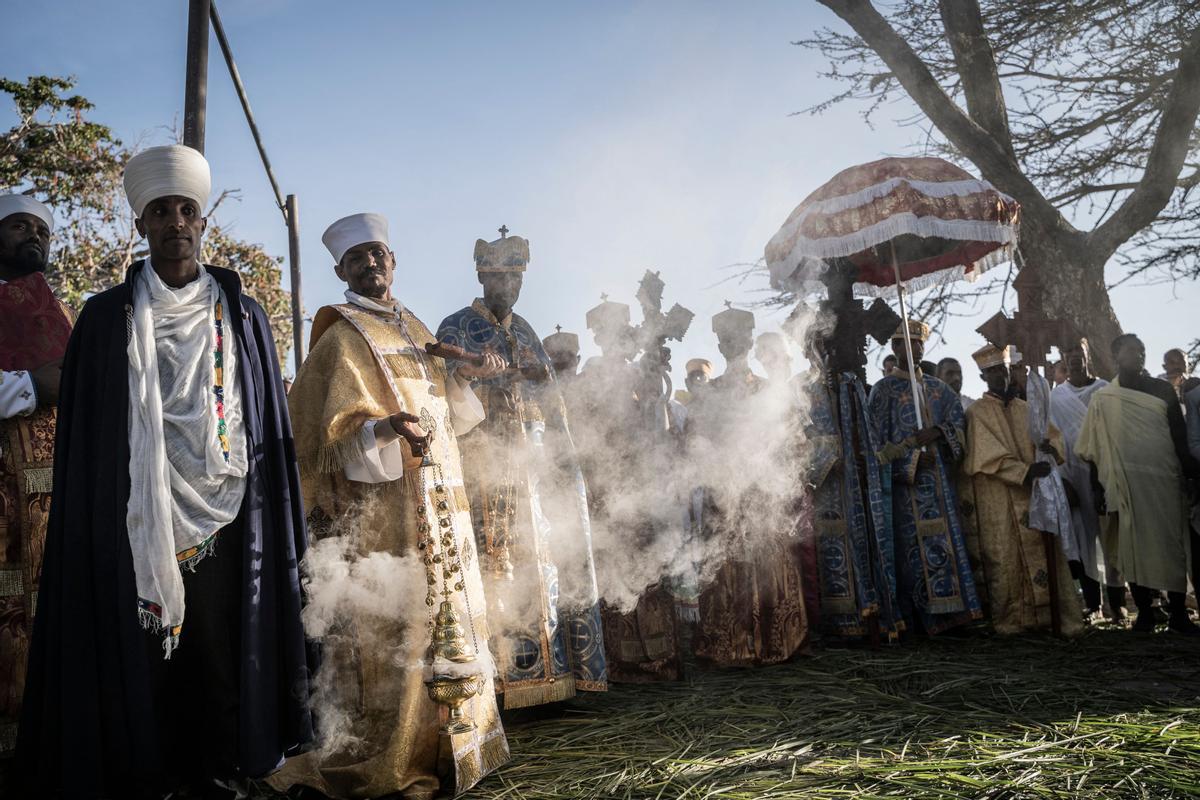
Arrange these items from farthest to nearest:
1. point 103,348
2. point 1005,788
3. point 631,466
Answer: point 631,466
point 1005,788
point 103,348

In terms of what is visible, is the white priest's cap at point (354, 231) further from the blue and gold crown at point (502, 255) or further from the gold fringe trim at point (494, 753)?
the gold fringe trim at point (494, 753)

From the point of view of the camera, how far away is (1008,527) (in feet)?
22.7

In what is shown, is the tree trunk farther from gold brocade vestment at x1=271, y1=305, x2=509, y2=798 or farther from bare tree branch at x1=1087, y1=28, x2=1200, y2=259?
gold brocade vestment at x1=271, y1=305, x2=509, y2=798

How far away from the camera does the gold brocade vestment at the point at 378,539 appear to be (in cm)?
325

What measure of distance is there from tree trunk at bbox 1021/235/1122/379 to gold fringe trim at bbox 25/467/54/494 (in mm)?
8885

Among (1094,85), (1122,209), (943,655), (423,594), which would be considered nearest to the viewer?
(423,594)

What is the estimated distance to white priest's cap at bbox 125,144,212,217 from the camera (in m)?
3.01

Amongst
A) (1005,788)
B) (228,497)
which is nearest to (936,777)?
(1005,788)

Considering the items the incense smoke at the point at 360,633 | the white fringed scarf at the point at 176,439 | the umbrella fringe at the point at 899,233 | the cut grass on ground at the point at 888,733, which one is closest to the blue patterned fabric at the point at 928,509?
the cut grass on ground at the point at 888,733

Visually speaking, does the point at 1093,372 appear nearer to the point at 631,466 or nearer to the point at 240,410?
the point at 631,466

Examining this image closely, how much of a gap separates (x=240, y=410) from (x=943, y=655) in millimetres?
4821

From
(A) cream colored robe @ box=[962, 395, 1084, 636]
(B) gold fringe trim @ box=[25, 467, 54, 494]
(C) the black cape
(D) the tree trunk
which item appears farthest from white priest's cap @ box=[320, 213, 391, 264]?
(D) the tree trunk

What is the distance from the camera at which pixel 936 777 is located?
10.4 feet

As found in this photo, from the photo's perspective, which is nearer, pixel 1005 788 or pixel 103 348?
pixel 103 348
